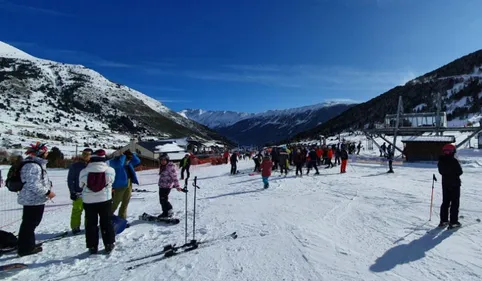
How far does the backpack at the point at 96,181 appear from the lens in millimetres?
4941

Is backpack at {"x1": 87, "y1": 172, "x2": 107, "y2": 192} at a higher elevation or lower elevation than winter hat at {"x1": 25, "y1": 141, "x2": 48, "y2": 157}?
lower

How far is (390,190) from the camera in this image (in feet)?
37.4

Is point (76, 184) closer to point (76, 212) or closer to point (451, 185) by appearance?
point (76, 212)

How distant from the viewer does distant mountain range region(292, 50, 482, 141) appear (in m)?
Result: 87.1

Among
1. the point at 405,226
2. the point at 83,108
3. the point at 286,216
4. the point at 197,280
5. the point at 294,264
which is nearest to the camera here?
the point at 197,280

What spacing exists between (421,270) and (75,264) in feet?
17.6

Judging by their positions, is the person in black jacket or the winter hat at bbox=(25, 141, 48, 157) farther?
→ the person in black jacket

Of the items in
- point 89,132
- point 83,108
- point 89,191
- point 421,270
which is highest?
point 83,108

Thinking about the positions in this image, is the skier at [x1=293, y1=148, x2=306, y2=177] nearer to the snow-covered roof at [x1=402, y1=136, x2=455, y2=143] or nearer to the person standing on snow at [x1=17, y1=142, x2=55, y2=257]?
the person standing on snow at [x1=17, y1=142, x2=55, y2=257]

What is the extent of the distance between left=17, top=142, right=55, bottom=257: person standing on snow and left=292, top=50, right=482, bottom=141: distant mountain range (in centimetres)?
9327

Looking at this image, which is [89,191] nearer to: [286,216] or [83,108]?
[286,216]

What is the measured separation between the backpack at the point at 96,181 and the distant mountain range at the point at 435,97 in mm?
92674

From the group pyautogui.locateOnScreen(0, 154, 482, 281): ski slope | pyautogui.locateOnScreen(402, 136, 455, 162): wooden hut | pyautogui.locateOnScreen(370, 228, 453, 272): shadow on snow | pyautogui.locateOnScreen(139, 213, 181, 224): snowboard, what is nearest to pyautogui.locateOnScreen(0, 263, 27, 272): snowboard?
pyautogui.locateOnScreen(0, 154, 482, 281): ski slope

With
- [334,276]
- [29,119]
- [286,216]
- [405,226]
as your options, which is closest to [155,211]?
[286,216]
